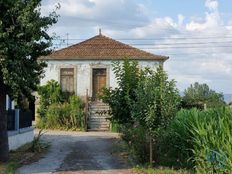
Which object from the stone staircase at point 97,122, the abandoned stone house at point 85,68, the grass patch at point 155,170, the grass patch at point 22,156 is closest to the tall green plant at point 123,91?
A: the grass patch at point 22,156

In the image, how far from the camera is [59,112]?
1423 inches

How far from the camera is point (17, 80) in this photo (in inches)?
573

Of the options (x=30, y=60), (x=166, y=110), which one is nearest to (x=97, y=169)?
(x=166, y=110)

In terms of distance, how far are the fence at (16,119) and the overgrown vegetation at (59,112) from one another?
448 inches

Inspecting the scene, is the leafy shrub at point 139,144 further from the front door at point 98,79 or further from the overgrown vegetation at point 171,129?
the front door at point 98,79

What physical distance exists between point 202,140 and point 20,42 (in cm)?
→ 561

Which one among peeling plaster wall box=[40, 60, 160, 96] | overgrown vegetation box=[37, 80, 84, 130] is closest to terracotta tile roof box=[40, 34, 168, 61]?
peeling plaster wall box=[40, 60, 160, 96]

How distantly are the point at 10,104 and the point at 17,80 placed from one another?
9.07 metres

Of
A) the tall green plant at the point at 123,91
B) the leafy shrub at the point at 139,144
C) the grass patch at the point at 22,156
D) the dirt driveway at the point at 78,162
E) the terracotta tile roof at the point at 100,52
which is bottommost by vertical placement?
the dirt driveway at the point at 78,162

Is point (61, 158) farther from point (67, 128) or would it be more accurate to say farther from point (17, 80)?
point (67, 128)

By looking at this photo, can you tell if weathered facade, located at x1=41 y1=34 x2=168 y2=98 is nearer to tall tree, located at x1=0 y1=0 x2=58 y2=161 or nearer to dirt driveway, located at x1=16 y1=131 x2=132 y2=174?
dirt driveway, located at x1=16 y1=131 x2=132 y2=174

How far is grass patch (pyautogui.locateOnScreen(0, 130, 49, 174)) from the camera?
14.8 metres

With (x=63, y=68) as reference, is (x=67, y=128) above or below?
below

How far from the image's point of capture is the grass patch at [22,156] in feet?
48.7
